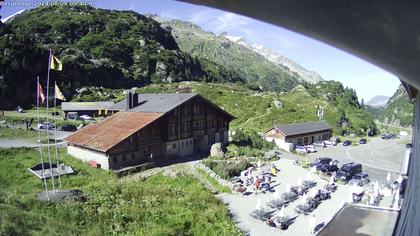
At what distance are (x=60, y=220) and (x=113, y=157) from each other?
582 inches

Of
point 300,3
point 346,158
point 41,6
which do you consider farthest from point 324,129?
point 41,6

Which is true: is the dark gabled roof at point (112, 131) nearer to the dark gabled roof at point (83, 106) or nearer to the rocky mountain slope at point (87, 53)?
the dark gabled roof at point (83, 106)

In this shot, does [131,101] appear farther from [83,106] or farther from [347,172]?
[83,106]

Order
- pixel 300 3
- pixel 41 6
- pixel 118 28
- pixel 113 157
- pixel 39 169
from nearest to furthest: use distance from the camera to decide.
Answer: pixel 300 3 → pixel 39 169 → pixel 113 157 → pixel 118 28 → pixel 41 6

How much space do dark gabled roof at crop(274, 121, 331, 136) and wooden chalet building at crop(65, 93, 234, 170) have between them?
11.3 m

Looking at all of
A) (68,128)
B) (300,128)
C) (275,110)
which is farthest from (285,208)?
(275,110)

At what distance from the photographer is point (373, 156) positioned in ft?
176

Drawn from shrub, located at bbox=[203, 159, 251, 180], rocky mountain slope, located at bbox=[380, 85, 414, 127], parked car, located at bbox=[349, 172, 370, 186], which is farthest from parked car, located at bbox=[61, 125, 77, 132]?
rocky mountain slope, located at bbox=[380, 85, 414, 127]

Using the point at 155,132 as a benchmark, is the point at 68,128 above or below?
below

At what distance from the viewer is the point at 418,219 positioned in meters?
Result: 8.19

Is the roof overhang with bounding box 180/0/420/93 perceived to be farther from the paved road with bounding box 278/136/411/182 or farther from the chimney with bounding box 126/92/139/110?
the chimney with bounding box 126/92/139/110

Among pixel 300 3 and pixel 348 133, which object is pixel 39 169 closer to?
pixel 300 3

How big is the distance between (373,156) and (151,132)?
32760 mm

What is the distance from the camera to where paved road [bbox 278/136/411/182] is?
42350 mm
